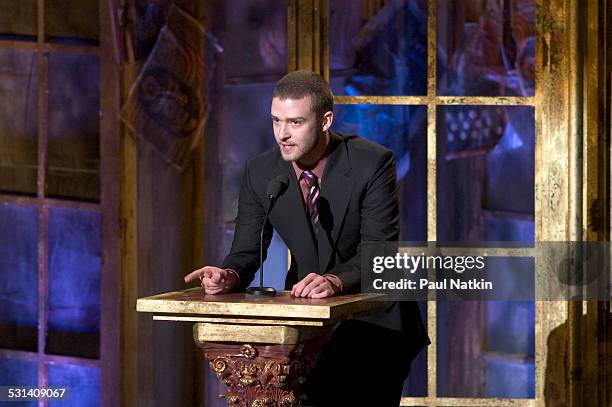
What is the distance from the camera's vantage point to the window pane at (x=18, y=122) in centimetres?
471

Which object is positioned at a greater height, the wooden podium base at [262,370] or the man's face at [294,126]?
the man's face at [294,126]

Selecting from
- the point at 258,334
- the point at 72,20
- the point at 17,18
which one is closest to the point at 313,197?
the point at 258,334

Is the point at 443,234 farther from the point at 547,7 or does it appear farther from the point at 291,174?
the point at 291,174

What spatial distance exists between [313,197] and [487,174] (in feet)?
4.83

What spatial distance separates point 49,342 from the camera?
475 cm

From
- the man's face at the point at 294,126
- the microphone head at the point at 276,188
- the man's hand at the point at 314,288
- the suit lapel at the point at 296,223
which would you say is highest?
the man's face at the point at 294,126

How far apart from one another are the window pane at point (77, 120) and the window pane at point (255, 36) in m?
0.56

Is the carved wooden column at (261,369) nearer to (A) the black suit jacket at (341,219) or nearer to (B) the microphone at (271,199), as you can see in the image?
(B) the microphone at (271,199)

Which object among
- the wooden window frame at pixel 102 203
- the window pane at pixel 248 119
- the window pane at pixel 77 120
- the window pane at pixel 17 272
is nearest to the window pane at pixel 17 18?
the wooden window frame at pixel 102 203

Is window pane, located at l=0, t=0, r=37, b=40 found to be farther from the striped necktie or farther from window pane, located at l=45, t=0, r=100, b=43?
the striped necktie

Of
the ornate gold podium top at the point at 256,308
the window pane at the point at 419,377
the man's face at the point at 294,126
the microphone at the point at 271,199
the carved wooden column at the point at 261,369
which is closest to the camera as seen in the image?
the ornate gold podium top at the point at 256,308

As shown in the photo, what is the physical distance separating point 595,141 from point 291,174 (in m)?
1.68

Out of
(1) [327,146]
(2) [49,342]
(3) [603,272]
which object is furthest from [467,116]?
(2) [49,342]

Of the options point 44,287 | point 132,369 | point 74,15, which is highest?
point 74,15
